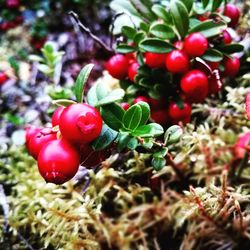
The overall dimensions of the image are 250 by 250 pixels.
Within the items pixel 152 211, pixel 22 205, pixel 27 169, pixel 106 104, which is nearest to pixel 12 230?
pixel 22 205

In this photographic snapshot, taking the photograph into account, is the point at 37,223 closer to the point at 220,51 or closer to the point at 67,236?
the point at 67,236

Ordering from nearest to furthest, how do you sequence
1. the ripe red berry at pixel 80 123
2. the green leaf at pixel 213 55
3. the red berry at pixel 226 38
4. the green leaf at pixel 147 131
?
the ripe red berry at pixel 80 123, the green leaf at pixel 147 131, the green leaf at pixel 213 55, the red berry at pixel 226 38

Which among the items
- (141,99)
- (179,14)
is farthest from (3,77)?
(179,14)

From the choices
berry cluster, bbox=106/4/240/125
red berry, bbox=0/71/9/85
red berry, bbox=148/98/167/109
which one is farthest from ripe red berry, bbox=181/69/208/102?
red berry, bbox=0/71/9/85

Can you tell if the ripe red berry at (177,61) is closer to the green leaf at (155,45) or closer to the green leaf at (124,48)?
the green leaf at (155,45)

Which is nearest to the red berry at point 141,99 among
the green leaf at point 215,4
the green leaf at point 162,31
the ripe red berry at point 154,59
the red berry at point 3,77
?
the ripe red berry at point 154,59

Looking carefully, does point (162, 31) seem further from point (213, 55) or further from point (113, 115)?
point (113, 115)

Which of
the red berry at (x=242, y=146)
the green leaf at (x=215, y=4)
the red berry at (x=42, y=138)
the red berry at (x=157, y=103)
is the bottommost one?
the red berry at (x=242, y=146)
